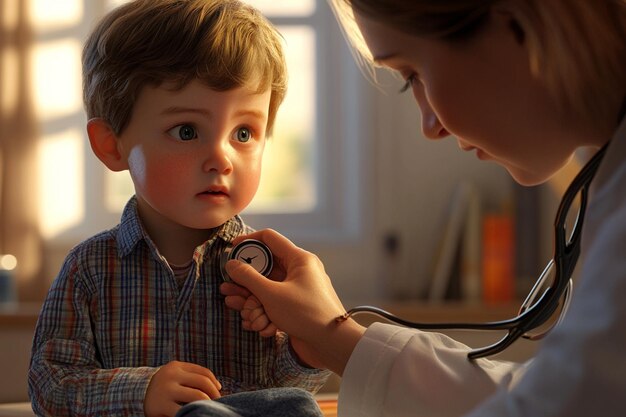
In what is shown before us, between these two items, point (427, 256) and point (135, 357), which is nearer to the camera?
point (135, 357)

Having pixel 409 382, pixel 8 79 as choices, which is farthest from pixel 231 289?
pixel 8 79

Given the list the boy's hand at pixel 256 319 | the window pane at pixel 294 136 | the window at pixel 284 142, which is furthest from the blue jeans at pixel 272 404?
the window pane at pixel 294 136

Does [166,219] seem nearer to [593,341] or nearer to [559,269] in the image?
[559,269]

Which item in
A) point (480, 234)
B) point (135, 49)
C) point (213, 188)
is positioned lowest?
point (480, 234)

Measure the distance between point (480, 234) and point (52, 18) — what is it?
1526 millimetres

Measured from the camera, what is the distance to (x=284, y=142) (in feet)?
10.7

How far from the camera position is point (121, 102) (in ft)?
3.83

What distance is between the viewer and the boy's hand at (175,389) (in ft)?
3.46

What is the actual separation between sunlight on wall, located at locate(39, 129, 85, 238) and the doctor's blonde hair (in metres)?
2.32

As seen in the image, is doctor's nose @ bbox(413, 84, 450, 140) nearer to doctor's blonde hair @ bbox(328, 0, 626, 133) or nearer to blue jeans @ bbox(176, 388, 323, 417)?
doctor's blonde hair @ bbox(328, 0, 626, 133)

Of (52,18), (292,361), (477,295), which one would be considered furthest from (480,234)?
(292,361)

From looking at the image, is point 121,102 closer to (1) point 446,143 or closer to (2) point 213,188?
(2) point 213,188

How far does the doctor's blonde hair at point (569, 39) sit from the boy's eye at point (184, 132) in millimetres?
348

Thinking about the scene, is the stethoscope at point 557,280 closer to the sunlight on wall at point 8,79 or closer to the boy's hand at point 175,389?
the boy's hand at point 175,389
